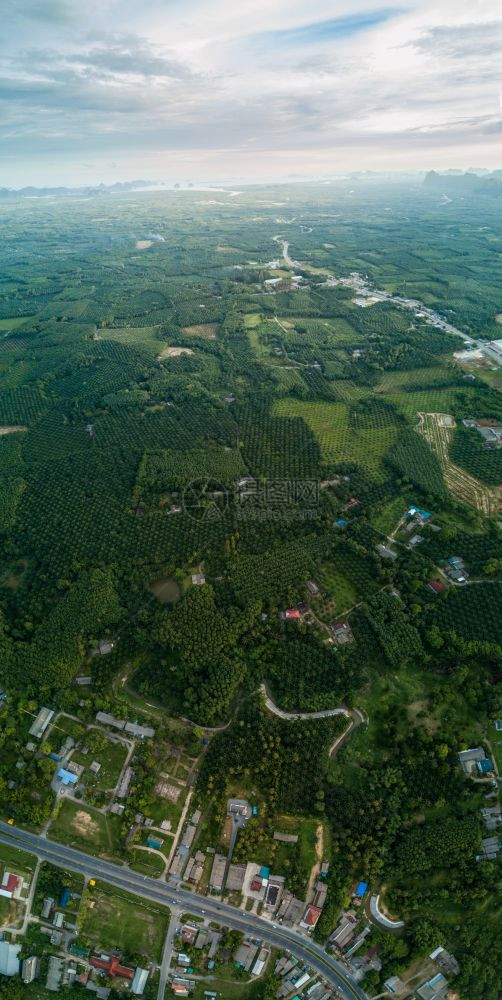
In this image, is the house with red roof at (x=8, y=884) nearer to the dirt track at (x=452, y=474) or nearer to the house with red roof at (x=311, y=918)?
the house with red roof at (x=311, y=918)

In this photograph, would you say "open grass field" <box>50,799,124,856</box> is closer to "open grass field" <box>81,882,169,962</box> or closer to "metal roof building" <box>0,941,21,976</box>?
"open grass field" <box>81,882,169,962</box>

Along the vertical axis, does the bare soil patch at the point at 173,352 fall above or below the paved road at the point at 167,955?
above

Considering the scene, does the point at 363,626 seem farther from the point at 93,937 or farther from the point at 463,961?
the point at 93,937

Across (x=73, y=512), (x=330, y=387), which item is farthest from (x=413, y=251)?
(x=73, y=512)

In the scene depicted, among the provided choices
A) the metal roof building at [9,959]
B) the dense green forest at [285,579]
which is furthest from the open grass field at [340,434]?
the metal roof building at [9,959]

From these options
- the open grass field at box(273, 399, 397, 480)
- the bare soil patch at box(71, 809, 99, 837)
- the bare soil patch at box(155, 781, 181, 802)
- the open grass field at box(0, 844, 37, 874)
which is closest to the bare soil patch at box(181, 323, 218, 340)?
the open grass field at box(273, 399, 397, 480)

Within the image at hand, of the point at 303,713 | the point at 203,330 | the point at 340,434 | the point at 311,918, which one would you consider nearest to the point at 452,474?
the point at 340,434
